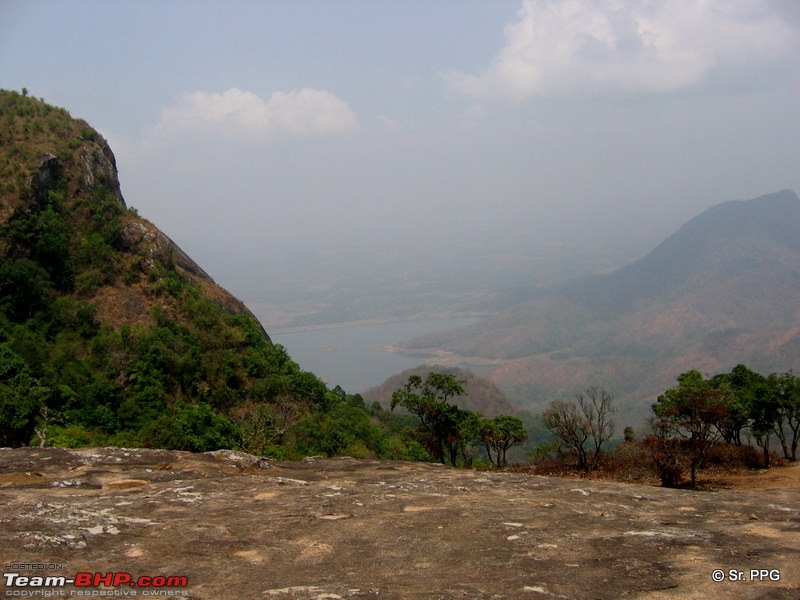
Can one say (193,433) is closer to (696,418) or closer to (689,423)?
(689,423)

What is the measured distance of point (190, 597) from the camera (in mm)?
8016

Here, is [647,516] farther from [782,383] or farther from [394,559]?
[782,383]

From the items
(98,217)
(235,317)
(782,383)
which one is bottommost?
(782,383)

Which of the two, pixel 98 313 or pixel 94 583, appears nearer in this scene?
pixel 94 583

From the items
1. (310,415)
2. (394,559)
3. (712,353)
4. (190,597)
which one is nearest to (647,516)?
(394,559)

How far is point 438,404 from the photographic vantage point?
36.4 m

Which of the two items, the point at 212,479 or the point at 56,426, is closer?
the point at 212,479

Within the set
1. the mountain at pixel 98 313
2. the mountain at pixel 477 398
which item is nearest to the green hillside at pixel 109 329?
the mountain at pixel 98 313

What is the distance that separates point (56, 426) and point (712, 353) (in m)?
187
